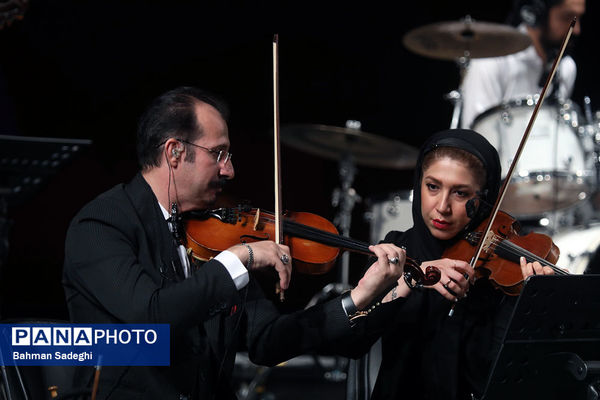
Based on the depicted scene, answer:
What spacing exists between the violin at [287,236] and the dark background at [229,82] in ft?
7.18

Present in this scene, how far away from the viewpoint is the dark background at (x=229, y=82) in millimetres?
4531

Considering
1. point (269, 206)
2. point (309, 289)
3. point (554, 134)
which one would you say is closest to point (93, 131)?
point (269, 206)

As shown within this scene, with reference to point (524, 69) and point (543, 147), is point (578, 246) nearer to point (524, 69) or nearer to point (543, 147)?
point (543, 147)

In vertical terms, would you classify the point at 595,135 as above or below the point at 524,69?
below

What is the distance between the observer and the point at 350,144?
15.5 feet

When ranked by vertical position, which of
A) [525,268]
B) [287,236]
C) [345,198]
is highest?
[287,236]

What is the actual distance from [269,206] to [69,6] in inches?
67.0

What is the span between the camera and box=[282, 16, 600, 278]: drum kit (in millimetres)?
4020

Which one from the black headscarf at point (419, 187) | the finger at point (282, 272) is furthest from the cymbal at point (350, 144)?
the finger at point (282, 272)

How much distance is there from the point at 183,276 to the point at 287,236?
313 millimetres

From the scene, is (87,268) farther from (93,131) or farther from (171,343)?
(93,131)

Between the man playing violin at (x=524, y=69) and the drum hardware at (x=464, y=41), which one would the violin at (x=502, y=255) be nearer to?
the drum hardware at (x=464, y=41)

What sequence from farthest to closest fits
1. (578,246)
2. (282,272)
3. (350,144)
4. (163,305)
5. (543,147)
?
(350,144) < (543,147) < (578,246) < (282,272) < (163,305)

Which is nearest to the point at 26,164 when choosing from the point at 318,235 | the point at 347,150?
the point at 318,235
